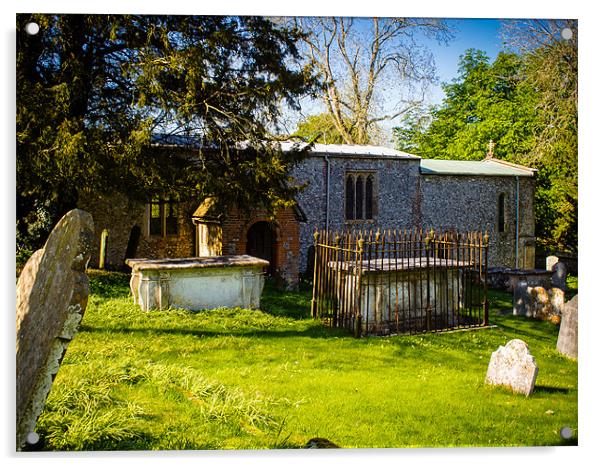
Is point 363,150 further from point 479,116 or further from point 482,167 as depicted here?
point 479,116

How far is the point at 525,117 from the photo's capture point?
615 centimetres

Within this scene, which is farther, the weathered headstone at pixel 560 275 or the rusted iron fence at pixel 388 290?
the rusted iron fence at pixel 388 290

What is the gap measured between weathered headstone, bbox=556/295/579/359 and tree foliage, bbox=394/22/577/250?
94 centimetres

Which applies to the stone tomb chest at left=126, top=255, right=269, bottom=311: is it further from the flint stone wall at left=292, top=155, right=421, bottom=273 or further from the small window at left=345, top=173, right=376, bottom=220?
the small window at left=345, top=173, right=376, bottom=220

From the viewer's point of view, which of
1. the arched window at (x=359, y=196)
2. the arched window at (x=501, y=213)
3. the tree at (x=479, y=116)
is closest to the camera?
the tree at (x=479, y=116)

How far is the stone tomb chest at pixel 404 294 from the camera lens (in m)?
6.99

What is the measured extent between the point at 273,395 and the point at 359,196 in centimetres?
855

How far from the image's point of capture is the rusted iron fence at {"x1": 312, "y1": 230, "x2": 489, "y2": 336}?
6.93 meters

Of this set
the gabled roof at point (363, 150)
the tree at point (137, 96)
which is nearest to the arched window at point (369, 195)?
the gabled roof at point (363, 150)

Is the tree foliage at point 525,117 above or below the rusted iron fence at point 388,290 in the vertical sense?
above

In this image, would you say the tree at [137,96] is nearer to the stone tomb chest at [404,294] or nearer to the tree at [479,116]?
the tree at [479,116]

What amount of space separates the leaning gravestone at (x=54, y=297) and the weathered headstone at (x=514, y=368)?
370 cm

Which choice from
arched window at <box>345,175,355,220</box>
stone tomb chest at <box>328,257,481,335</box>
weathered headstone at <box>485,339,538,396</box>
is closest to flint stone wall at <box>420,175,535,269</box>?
stone tomb chest at <box>328,257,481,335</box>

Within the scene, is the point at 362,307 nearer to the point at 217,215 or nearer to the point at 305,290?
the point at 305,290
